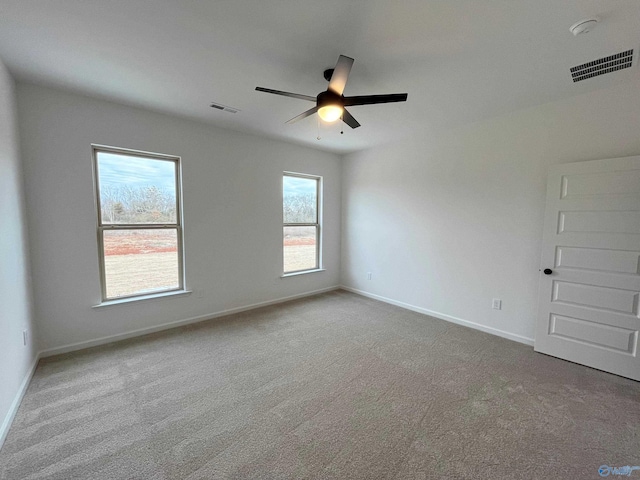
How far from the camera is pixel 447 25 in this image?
1.71 m

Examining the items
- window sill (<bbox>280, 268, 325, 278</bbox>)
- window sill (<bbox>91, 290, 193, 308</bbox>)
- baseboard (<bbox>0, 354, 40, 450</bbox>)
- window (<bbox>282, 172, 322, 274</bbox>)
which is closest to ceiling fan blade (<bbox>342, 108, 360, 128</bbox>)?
window (<bbox>282, 172, 322, 274</bbox>)

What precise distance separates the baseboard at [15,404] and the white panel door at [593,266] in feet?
15.0

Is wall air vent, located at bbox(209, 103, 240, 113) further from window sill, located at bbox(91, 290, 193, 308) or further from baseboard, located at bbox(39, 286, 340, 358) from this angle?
baseboard, located at bbox(39, 286, 340, 358)

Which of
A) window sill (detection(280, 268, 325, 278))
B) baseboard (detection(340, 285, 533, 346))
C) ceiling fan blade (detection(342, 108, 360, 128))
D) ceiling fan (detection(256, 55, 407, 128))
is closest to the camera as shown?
ceiling fan (detection(256, 55, 407, 128))

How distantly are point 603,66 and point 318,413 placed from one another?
3.56m

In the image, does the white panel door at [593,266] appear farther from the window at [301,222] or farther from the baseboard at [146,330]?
the baseboard at [146,330]

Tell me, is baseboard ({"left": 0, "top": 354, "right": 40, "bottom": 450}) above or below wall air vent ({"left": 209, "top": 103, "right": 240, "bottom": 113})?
below

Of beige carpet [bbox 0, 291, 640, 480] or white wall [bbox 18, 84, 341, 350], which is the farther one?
white wall [bbox 18, 84, 341, 350]

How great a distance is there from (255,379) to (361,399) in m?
0.94

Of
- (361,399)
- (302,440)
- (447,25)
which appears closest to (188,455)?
(302,440)

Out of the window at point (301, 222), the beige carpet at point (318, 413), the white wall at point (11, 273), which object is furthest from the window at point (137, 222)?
the window at point (301, 222)

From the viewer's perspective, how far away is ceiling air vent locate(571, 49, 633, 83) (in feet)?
6.65

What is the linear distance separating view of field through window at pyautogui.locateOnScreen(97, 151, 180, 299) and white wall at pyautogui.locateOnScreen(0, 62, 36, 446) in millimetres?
651

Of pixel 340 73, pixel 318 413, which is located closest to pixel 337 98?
pixel 340 73
